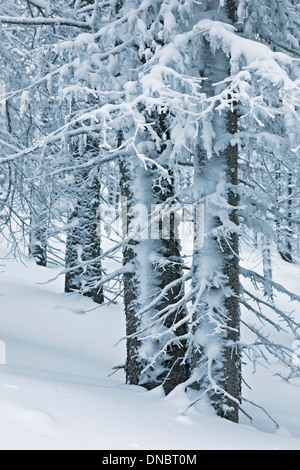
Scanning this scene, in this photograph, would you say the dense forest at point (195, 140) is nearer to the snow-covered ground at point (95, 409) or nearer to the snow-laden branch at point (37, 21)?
the snow-laden branch at point (37, 21)

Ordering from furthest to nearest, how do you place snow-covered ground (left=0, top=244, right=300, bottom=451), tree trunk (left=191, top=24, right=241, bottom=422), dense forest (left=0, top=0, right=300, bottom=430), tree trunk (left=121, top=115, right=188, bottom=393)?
tree trunk (left=121, top=115, right=188, bottom=393)
tree trunk (left=191, top=24, right=241, bottom=422)
dense forest (left=0, top=0, right=300, bottom=430)
snow-covered ground (left=0, top=244, right=300, bottom=451)

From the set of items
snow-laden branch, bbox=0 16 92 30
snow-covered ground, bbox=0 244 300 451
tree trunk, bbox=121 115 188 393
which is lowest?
snow-covered ground, bbox=0 244 300 451

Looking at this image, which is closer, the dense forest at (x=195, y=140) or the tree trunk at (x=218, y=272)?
the dense forest at (x=195, y=140)

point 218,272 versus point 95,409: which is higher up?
point 218,272

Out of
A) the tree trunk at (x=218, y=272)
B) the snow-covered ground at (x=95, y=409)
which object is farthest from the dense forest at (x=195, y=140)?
the snow-covered ground at (x=95, y=409)

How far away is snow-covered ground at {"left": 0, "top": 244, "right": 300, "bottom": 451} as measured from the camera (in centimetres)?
346

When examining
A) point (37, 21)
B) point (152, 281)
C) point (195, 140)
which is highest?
point (37, 21)

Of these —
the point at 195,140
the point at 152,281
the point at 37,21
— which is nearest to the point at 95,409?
the point at 152,281

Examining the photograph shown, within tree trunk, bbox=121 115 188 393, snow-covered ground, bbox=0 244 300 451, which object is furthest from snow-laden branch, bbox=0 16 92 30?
snow-covered ground, bbox=0 244 300 451

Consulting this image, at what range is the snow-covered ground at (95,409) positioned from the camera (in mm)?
3461

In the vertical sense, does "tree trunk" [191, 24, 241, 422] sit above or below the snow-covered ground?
above

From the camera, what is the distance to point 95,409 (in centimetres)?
414

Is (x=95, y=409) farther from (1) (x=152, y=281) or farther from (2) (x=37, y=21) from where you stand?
(2) (x=37, y=21)

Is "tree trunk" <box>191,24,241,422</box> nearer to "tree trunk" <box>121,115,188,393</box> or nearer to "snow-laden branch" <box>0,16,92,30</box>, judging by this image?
"tree trunk" <box>121,115,188,393</box>
